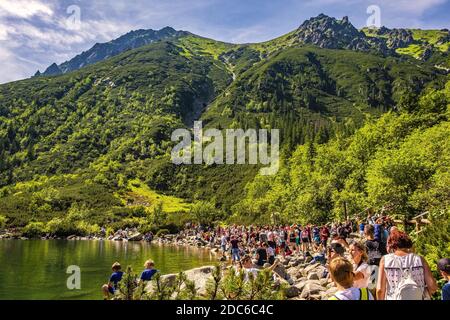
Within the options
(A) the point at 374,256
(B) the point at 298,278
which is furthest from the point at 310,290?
(A) the point at 374,256

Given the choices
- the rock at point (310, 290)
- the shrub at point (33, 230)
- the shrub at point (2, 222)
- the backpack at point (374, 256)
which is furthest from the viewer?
the shrub at point (2, 222)

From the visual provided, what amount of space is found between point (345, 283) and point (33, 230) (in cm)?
10390

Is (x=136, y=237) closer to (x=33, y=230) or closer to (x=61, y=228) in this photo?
(x=61, y=228)

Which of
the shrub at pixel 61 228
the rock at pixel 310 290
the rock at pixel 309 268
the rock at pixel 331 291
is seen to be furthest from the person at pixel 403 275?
the shrub at pixel 61 228

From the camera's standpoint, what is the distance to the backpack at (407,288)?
6.77 metres

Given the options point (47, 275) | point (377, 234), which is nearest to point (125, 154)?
point (47, 275)

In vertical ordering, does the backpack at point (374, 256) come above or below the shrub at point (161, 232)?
above

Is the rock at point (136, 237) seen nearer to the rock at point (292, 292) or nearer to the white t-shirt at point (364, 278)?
the rock at point (292, 292)

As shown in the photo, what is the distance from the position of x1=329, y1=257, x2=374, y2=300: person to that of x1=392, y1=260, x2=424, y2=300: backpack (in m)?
1.45

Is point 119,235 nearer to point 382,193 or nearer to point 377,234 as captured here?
point 382,193

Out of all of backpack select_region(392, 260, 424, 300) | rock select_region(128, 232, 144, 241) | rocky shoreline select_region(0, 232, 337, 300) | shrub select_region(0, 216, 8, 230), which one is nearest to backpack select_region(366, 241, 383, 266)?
backpack select_region(392, 260, 424, 300)

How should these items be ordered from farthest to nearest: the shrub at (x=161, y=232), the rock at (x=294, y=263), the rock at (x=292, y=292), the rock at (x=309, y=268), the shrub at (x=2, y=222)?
the shrub at (x=2, y=222) → the shrub at (x=161, y=232) → the rock at (x=294, y=263) → the rock at (x=309, y=268) → the rock at (x=292, y=292)

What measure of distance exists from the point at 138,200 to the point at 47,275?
11471cm

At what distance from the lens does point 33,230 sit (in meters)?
96.2
